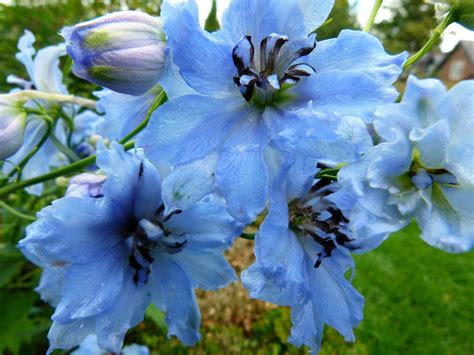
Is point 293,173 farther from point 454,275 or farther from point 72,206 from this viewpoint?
point 454,275

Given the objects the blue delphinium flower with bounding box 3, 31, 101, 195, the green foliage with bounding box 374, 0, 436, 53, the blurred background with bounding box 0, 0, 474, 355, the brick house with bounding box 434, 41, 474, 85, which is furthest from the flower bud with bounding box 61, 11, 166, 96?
the brick house with bounding box 434, 41, 474, 85

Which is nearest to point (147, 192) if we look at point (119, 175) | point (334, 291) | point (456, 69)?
point (119, 175)

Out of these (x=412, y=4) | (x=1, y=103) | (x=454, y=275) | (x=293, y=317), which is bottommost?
(x=412, y=4)

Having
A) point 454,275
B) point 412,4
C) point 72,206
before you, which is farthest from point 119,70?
point 412,4

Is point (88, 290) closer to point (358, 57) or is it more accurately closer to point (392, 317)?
point (358, 57)

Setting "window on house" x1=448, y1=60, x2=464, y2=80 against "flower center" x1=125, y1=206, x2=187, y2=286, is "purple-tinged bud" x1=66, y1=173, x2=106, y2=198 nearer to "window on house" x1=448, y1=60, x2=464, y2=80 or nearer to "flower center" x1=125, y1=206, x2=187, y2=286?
"flower center" x1=125, y1=206, x2=187, y2=286

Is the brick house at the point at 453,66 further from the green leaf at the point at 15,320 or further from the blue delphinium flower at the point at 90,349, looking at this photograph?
the green leaf at the point at 15,320

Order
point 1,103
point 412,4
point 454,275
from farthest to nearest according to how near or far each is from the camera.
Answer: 1. point 412,4
2. point 454,275
3. point 1,103

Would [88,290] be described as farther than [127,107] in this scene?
No
